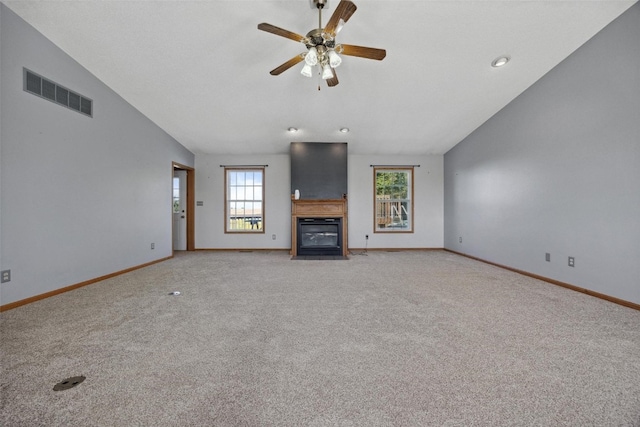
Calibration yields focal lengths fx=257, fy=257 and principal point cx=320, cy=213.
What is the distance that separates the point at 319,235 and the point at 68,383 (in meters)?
4.52

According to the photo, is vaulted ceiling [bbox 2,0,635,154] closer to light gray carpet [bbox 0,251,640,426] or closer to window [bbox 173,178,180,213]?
window [bbox 173,178,180,213]

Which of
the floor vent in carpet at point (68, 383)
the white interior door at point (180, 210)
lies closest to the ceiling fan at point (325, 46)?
the floor vent in carpet at point (68, 383)

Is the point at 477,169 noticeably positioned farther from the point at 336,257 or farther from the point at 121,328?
the point at 121,328

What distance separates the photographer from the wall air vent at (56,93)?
2.76 metres

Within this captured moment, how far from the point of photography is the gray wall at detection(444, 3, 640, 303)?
2.64 m

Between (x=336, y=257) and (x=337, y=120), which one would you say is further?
(x=336, y=257)

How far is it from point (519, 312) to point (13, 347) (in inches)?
160

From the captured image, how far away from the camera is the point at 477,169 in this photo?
5.11m

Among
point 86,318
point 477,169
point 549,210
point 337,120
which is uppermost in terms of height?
point 337,120

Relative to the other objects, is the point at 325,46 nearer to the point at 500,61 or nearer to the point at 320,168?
the point at 500,61

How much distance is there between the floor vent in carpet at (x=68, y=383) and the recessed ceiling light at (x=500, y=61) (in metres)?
5.00

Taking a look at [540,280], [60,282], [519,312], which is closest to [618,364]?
[519,312]

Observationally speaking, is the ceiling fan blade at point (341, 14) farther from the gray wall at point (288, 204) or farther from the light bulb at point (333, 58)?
the gray wall at point (288, 204)

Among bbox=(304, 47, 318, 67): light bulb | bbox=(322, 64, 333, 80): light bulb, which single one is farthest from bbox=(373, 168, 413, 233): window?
bbox=(304, 47, 318, 67): light bulb
